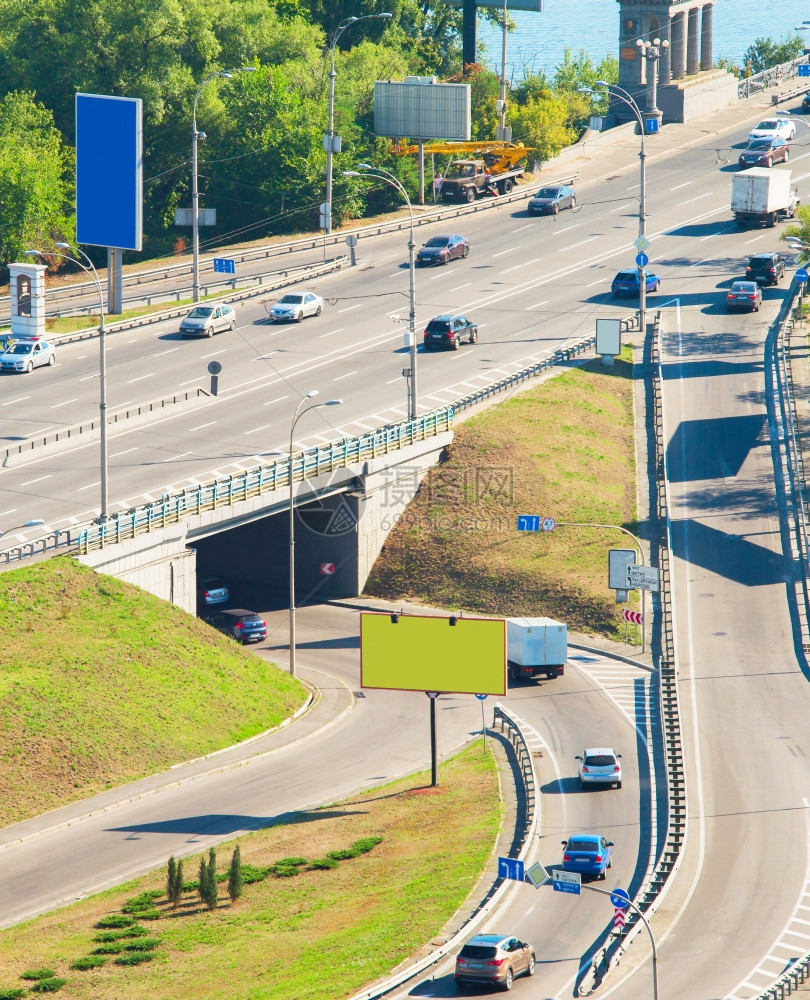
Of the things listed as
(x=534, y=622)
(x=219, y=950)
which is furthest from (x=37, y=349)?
(x=219, y=950)

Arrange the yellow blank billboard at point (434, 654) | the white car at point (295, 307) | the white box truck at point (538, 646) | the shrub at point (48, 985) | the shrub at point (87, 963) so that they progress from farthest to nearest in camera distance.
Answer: the white car at point (295, 307) → the white box truck at point (538, 646) → the yellow blank billboard at point (434, 654) → the shrub at point (87, 963) → the shrub at point (48, 985)

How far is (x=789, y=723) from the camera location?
57750 mm

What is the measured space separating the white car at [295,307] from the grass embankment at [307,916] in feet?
142

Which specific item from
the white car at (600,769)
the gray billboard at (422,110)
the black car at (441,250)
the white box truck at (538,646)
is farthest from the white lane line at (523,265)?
the white car at (600,769)

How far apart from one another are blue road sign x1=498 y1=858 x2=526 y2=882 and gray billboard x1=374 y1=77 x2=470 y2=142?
8029 cm

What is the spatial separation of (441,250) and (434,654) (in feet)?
161

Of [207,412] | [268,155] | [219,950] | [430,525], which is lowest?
[219,950]

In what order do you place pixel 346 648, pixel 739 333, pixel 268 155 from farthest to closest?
1. pixel 268 155
2. pixel 739 333
3. pixel 346 648

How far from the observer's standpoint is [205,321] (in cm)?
8738

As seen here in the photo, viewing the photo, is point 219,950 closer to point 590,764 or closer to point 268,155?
point 590,764

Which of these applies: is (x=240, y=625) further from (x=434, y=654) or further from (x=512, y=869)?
(x=512, y=869)

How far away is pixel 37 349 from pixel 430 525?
76.1 ft

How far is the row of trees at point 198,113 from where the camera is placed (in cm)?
10950

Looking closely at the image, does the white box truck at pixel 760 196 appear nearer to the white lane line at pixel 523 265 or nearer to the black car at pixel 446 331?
the white lane line at pixel 523 265
